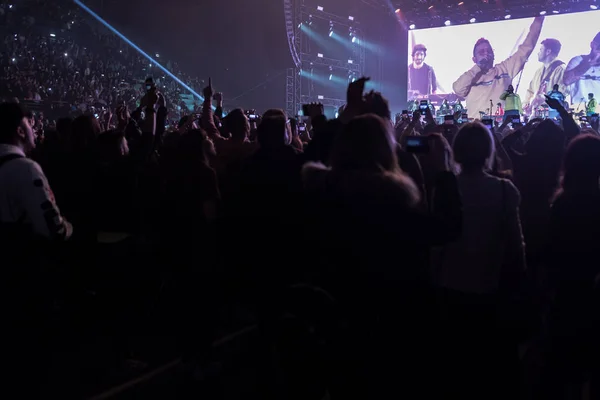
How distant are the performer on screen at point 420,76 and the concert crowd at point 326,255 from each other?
1567 cm

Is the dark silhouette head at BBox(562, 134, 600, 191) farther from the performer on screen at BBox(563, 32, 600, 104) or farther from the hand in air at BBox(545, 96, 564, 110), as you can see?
the performer on screen at BBox(563, 32, 600, 104)

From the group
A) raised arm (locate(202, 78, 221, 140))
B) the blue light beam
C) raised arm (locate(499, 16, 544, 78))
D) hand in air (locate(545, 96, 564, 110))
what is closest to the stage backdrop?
raised arm (locate(499, 16, 544, 78))

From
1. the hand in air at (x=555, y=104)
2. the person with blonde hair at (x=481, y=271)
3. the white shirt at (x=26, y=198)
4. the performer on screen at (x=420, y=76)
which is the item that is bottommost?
the person with blonde hair at (x=481, y=271)

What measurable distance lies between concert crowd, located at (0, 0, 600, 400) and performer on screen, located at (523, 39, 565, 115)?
44.3ft

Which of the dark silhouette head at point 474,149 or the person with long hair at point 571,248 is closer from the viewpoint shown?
the person with long hair at point 571,248

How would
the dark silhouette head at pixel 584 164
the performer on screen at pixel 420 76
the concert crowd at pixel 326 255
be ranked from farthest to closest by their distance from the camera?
the performer on screen at pixel 420 76 → the dark silhouette head at pixel 584 164 → the concert crowd at pixel 326 255

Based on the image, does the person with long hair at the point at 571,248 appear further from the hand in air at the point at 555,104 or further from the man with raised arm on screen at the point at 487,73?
the man with raised arm on screen at the point at 487,73

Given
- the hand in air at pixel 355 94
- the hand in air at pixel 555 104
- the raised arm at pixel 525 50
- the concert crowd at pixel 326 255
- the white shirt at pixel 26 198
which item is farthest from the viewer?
the raised arm at pixel 525 50

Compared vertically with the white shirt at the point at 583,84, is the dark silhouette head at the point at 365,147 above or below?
below

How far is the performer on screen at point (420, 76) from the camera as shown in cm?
1917

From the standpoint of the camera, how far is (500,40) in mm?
17188

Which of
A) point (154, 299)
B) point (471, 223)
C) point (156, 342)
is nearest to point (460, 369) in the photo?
point (471, 223)

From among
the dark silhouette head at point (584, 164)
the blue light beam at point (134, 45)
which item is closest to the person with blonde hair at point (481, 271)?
the dark silhouette head at point (584, 164)

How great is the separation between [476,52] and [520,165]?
15.5 metres
